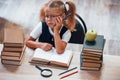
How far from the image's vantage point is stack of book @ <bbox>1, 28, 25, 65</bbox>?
6.56 feet

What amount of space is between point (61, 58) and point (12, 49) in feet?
1.17

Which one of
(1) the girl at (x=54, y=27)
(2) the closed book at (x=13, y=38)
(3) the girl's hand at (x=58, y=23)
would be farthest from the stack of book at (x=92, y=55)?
(2) the closed book at (x=13, y=38)

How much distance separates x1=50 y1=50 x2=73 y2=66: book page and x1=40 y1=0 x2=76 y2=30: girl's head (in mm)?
288

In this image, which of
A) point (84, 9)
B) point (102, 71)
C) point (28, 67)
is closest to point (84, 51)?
point (102, 71)

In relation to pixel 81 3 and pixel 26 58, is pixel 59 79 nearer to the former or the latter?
pixel 26 58

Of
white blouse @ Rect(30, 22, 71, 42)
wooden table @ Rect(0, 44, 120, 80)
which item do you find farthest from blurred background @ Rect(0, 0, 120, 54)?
wooden table @ Rect(0, 44, 120, 80)

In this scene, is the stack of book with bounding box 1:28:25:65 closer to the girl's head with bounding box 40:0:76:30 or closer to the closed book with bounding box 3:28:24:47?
the closed book with bounding box 3:28:24:47

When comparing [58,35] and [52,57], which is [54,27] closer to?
[58,35]

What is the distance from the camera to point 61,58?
203 cm

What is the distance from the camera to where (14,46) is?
79.5 inches

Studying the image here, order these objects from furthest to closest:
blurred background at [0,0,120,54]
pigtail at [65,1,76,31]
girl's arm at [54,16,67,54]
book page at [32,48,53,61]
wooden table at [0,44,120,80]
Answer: blurred background at [0,0,120,54] → pigtail at [65,1,76,31] → girl's arm at [54,16,67,54] → book page at [32,48,53,61] → wooden table at [0,44,120,80]

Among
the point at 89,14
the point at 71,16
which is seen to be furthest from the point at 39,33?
the point at 89,14

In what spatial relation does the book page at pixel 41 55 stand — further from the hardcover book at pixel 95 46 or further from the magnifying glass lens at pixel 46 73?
the hardcover book at pixel 95 46

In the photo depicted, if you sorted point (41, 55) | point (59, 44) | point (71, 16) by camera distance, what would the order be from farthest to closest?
point (71, 16)
point (59, 44)
point (41, 55)
